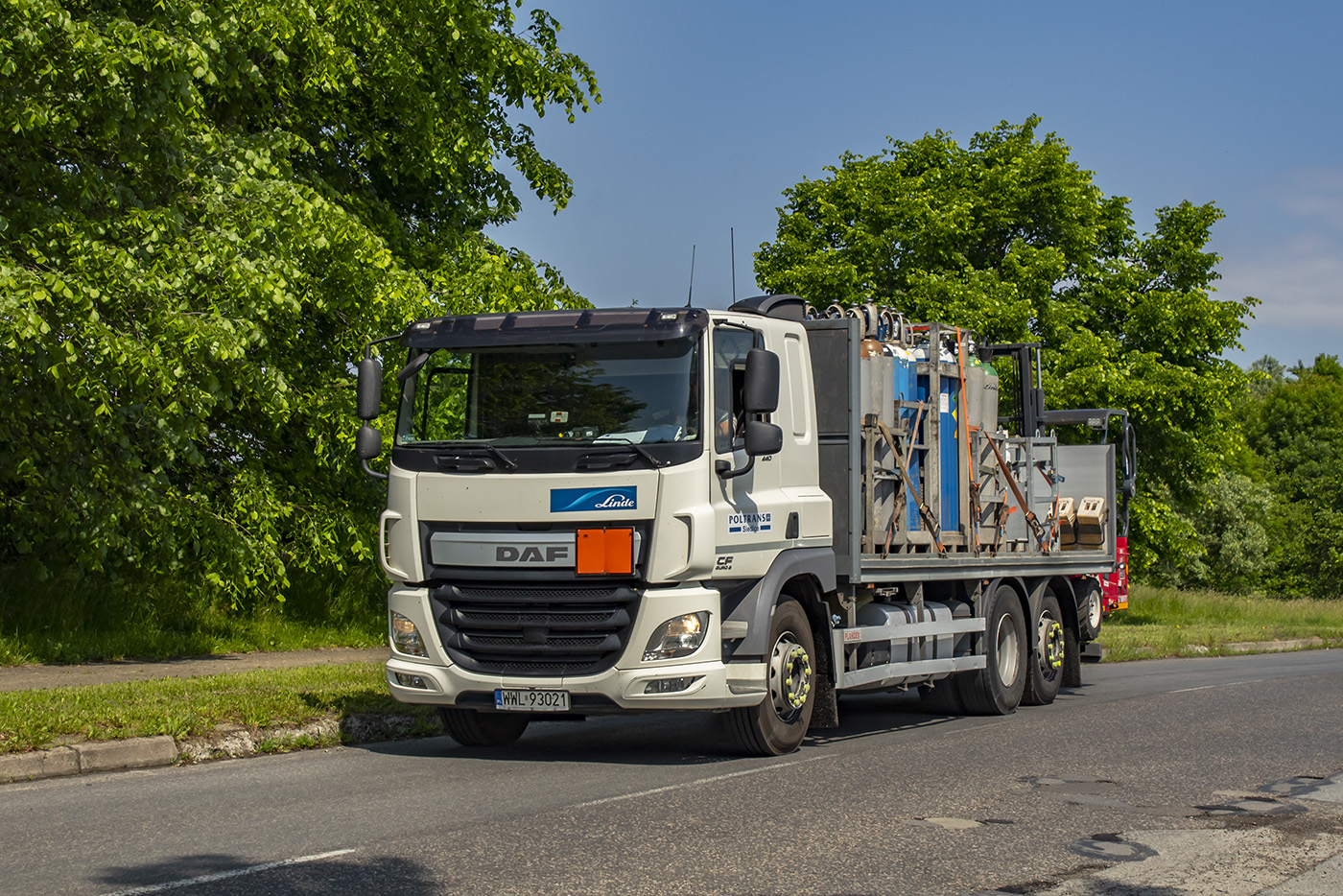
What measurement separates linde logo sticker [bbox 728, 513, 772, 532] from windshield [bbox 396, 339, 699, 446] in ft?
2.00

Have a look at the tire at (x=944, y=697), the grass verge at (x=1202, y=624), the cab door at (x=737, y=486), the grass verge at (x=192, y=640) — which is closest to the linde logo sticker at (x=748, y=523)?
the cab door at (x=737, y=486)

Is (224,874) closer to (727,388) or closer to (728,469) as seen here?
(728,469)

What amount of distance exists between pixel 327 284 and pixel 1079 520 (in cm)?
893

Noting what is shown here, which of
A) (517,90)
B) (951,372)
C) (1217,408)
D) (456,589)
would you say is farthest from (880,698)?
(1217,408)

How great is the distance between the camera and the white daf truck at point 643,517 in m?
9.01

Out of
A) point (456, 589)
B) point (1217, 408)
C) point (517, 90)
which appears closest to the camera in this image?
point (456, 589)

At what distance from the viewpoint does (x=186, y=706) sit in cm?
1038

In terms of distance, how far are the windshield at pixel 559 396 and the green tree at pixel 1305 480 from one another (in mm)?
58313

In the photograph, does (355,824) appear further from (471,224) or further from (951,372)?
(471,224)

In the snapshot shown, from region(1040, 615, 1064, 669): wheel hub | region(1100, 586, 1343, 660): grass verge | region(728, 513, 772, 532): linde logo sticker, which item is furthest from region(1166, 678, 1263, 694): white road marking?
region(728, 513, 772, 532): linde logo sticker

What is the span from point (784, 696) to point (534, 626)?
70.8 inches

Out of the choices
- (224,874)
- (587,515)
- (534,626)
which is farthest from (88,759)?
(224,874)

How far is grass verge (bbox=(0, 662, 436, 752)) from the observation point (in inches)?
364

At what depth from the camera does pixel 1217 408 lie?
104 feet
